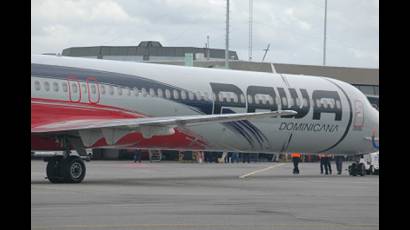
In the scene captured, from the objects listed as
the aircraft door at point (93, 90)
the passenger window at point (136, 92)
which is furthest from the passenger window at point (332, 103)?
the aircraft door at point (93, 90)

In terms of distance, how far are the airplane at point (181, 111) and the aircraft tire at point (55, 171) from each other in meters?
0.03

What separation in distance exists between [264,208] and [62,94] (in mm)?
10008

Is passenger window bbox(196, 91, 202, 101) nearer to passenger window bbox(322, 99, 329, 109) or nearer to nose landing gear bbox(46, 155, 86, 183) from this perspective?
nose landing gear bbox(46, 155, 86, 183)

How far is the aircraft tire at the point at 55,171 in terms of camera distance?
24578 mm

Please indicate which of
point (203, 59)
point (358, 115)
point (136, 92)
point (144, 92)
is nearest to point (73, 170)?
point (136, 92)

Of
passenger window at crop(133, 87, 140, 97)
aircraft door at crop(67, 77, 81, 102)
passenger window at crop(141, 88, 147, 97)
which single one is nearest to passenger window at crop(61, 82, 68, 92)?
aircraft door at crop(67, 77, 81, 102)

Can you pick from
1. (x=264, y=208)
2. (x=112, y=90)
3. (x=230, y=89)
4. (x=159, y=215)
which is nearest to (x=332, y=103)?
(x=230, y=89)

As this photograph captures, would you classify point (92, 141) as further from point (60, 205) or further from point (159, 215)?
point (159, 215)

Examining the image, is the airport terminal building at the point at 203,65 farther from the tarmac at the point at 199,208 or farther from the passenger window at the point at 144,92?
the tarmac at the point at 199,208

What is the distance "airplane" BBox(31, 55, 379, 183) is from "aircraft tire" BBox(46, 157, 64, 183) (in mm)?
27

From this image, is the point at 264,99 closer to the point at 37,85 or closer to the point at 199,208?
the point at 37,85

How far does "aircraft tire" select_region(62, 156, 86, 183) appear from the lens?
24406 millimetres


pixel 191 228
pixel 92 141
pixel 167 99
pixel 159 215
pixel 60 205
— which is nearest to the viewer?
pixel 191 228
